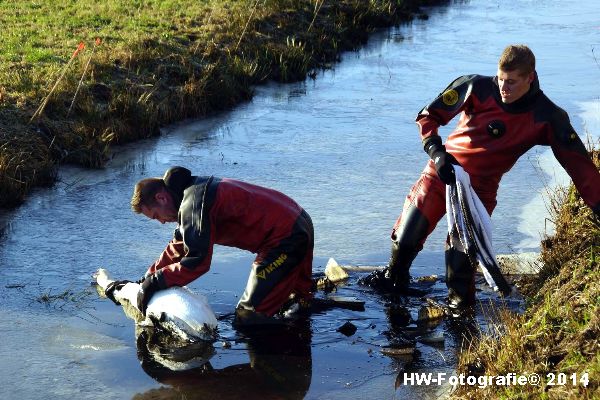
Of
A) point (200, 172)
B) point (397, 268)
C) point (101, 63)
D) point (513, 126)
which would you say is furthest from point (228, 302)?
point (101, 63)

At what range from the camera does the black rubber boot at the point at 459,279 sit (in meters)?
7.19

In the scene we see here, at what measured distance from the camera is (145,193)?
651cm

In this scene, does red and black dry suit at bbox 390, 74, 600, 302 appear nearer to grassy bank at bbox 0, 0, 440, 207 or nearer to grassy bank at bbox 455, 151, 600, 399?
grassy bank at bbox 455, 151, 600, 399

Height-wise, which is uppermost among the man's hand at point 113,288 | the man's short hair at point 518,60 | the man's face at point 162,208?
the man's short hair at point 518,60

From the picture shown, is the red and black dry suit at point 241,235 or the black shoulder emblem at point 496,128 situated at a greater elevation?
the black shoulder emblem at point 496,128

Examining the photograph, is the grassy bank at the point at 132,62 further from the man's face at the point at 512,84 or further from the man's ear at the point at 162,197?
the man's face at the point at 512,84

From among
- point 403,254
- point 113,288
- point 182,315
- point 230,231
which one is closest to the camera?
point 182,315

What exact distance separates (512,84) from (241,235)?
6.51 feet

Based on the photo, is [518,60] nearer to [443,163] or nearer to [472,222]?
[443,163]

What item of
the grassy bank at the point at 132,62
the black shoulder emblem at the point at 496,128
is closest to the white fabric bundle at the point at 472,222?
the black shoulder emblem at the point at 496,128

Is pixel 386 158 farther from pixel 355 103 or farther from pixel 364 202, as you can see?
pixel 355 103

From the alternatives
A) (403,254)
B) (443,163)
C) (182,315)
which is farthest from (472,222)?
(182,315)

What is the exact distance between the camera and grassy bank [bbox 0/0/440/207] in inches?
419

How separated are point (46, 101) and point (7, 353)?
4.26m
